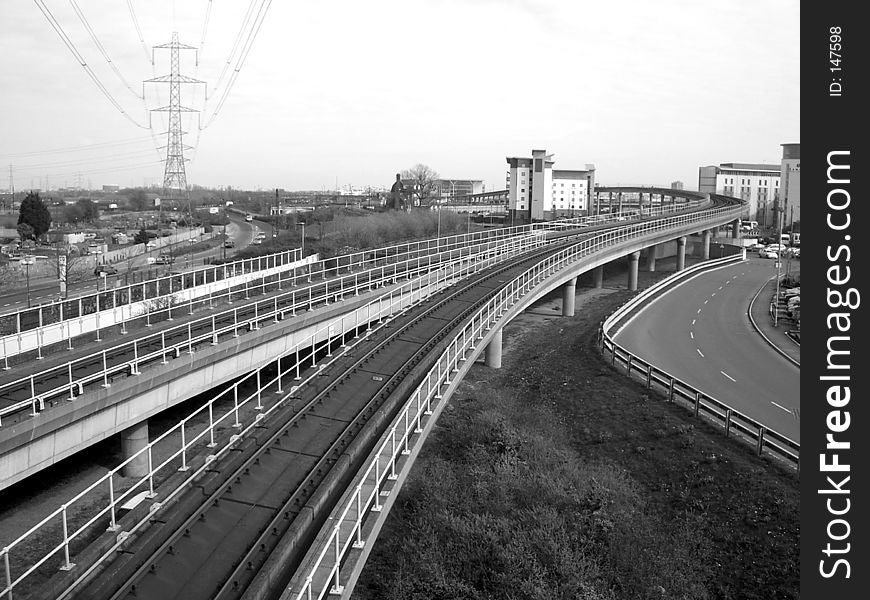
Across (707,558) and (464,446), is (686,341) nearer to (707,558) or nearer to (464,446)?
(464,446)

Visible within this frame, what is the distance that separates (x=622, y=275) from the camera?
56.7 metres

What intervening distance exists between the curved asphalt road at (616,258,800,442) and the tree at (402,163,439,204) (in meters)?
65.8

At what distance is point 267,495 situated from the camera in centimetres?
1067

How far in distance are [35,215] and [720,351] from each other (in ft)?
190

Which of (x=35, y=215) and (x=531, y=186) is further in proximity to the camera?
(x=531, y=186)

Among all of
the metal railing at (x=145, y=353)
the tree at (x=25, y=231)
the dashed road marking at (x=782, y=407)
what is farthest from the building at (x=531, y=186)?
the dashed road marking at (x=782, y=407)

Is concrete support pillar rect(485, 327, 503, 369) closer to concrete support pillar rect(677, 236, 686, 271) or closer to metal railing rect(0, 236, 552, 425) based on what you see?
metal railing rect(0, 236, 552, 425)

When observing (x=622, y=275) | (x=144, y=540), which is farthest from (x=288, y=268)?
(x=622, y=275)

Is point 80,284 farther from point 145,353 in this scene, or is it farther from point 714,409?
point 714,409

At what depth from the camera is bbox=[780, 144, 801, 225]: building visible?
8323cm

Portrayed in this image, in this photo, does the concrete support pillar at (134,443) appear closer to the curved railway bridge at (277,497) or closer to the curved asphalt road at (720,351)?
the curved railway bridge at (277,497)

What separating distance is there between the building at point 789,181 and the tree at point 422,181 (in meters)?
48.9

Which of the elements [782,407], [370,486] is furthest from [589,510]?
[782,407]

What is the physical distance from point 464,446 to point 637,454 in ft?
15.2
